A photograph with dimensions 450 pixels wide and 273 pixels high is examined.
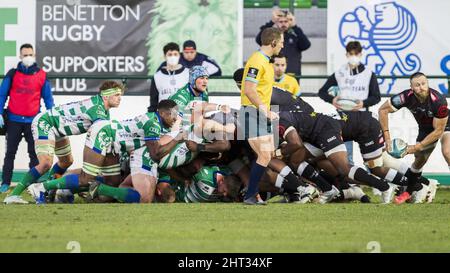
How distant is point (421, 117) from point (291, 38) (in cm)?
427

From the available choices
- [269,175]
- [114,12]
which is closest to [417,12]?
[114,12]

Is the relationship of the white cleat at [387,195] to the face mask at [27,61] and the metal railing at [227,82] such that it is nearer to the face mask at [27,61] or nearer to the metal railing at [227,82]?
the metal railing at [227,82]

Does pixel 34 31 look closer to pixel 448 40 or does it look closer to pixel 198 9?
pixel 198 9

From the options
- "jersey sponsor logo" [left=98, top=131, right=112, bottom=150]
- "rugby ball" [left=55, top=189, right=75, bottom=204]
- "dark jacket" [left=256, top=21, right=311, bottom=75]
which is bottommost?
"rugby ball" [left=55, top=189, right=75, bottom=204]

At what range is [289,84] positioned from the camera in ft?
63.8

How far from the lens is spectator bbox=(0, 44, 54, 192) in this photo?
771 inches

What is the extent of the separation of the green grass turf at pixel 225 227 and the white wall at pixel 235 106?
5046 millimetres

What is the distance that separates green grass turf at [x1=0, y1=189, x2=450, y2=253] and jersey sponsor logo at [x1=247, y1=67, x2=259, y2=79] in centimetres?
157

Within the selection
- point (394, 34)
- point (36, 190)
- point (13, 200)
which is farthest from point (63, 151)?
point (394, 34)

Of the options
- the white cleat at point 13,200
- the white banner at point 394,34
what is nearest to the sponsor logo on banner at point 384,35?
the white banner at point 394,34

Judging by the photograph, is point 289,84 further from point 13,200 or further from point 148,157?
point 13,200

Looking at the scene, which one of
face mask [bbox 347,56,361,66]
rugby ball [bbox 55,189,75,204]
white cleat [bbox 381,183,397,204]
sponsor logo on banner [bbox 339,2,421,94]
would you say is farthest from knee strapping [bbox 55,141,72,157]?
sponsor logo on banner [bbox 339,2,421,94]

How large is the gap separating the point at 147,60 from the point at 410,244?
11240mm

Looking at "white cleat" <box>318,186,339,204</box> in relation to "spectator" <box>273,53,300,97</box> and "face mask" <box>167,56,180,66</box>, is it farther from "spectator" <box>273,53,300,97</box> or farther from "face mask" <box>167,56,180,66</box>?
"face mask" <box>167,56,180,66</box>
